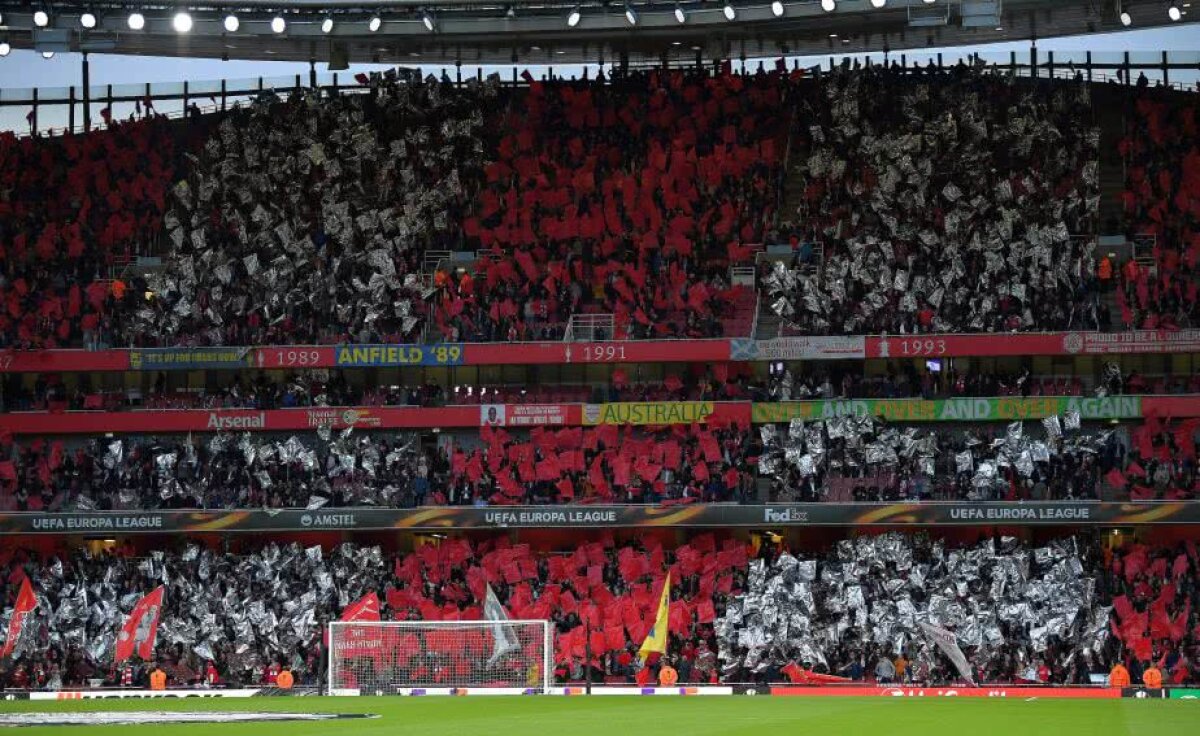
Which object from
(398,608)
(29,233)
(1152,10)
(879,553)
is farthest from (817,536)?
(29,233)

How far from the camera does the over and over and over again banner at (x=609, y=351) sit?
4553cm

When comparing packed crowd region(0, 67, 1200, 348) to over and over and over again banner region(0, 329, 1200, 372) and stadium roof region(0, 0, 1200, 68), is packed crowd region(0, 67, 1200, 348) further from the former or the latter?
stadium roof region(0, 0, 1200, 68)

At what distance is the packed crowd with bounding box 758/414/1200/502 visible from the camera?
4272cm

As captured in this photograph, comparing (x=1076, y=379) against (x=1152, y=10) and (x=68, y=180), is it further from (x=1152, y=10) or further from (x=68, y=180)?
(x=68, y=180)

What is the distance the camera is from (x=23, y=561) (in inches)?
1801

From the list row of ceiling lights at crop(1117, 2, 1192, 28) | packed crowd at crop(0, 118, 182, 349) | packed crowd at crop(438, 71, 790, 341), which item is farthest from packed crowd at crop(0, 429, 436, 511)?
row of ceiling lights at crop(1117, 2, 1192, 28)

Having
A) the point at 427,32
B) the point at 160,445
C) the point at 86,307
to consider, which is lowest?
the point at 160,445

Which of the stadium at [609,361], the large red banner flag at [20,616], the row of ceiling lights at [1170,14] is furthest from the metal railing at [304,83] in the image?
the large red banner flag at [20,616]

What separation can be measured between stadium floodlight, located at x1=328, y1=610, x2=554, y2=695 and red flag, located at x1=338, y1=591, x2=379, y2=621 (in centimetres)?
139

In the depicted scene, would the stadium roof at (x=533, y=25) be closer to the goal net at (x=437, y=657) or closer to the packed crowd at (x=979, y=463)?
the packed crowd at (x=979, y=463)

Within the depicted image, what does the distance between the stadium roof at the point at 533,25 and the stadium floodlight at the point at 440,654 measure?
729 inches

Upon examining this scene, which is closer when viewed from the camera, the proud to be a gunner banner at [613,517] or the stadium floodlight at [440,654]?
the stadium floodlight at [440,654]

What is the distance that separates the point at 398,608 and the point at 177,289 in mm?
12977

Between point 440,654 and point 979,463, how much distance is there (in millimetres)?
14307
